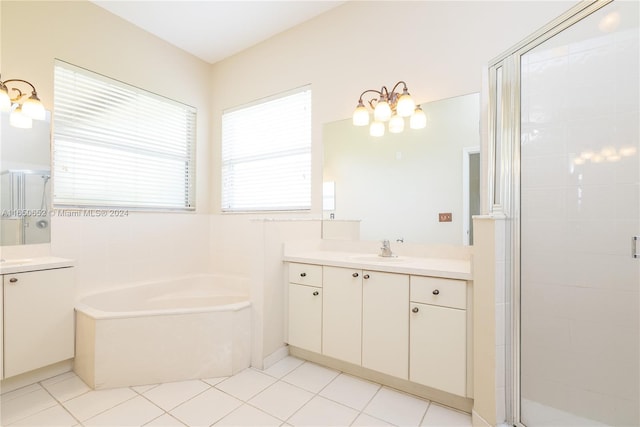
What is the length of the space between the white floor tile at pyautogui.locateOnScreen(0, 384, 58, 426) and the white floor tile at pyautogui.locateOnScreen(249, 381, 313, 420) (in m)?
1.19

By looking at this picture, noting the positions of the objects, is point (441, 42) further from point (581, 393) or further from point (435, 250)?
point (581, 393)

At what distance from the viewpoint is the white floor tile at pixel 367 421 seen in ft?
5.03

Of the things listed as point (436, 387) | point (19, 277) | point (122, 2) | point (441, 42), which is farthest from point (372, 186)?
point (122, 2)

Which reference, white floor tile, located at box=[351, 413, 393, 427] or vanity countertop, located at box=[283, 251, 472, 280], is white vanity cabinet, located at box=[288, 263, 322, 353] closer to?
vanity countertop, located at box=[283, 251, 472, 280]

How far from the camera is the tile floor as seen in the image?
1548mm

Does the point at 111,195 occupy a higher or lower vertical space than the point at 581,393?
higher

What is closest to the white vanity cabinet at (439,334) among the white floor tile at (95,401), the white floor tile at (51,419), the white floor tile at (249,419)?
the white floor tile at (249,419)

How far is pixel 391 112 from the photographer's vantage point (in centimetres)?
219

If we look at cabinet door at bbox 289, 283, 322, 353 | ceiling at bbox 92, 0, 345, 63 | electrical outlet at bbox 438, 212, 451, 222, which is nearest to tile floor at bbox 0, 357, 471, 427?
cabinet door at bbox 289, 283, 322, 353

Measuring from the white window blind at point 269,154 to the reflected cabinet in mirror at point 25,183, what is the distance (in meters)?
1.49

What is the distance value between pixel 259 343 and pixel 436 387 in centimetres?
118

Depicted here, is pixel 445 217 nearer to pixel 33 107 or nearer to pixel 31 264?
pixel 31 264

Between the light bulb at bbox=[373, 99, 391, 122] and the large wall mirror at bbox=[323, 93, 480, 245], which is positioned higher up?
the light bulb at bbox=[373, 99, 391, 122]

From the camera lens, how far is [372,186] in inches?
92.9
